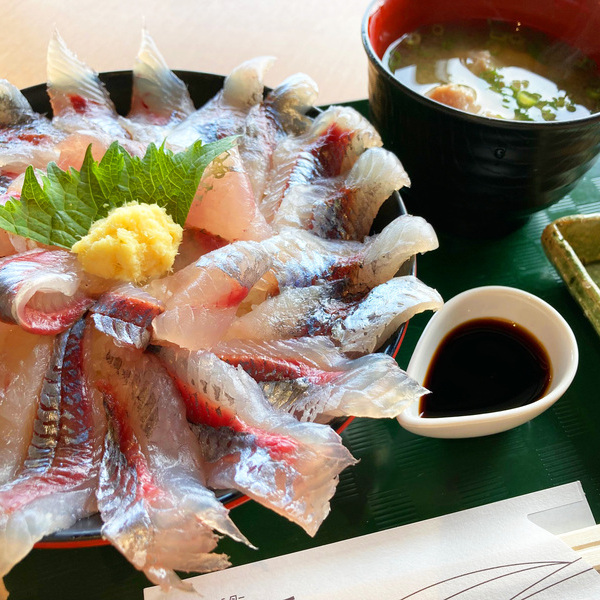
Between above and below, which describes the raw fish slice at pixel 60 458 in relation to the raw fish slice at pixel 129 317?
below

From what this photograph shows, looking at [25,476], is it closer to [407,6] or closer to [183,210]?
[183,210]

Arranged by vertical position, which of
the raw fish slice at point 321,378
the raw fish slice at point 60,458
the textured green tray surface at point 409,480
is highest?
the raw fish slice at point 321,378

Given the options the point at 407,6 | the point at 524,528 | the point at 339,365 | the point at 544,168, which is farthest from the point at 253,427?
the point at 407,6

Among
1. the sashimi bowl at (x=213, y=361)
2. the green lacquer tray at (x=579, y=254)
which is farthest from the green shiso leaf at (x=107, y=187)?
the green lacquer tray at (x=579, y=254)

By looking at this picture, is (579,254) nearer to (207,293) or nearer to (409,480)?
(409,480)

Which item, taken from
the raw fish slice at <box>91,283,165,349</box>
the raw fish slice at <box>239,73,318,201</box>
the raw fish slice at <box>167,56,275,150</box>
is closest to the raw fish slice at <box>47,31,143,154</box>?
the raw fish slice at <box>167,56,275,150</box>

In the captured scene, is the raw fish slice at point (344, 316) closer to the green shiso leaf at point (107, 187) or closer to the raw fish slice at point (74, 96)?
the green shiso leaf at point (107, 187)
